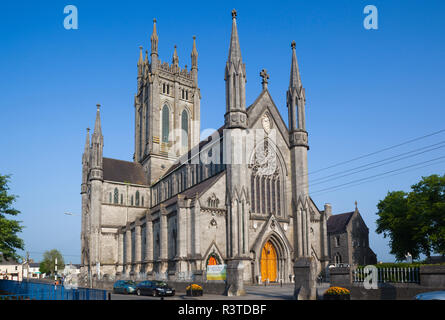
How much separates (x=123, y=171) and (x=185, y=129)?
13601 mm

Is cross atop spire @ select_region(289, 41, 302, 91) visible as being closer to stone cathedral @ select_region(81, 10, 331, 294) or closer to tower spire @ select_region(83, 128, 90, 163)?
stone cathedral @ select_region(81, 10, 331, 294)

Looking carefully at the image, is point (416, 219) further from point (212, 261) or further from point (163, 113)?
point (163, 113)

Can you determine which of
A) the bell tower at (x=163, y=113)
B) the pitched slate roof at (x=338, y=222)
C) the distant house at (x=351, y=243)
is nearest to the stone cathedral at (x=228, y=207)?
the bell tower at (x=163, y=113)

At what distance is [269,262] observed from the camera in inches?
1660

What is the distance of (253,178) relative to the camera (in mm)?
43188

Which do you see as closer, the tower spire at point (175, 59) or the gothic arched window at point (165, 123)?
the gothic arched window at point (165, 123)

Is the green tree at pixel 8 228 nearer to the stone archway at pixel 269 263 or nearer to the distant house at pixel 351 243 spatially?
the stone archway at pixel 269 263

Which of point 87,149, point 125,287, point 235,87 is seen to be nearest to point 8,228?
point 125,287

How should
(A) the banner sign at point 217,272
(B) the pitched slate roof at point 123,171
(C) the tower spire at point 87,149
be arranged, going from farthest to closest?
(C) the tower spire at point 87,149, (B) the pitched slate roof at point 123,171, (A) the banner sign at point 217,272

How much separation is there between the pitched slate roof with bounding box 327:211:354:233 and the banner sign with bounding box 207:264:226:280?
3514cm

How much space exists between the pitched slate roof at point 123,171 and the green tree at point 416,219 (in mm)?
35116

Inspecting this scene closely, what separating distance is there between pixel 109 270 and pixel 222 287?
102ft

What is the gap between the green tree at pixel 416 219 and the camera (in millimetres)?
41031

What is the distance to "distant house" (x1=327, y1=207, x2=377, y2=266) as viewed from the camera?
61281 millimetres
